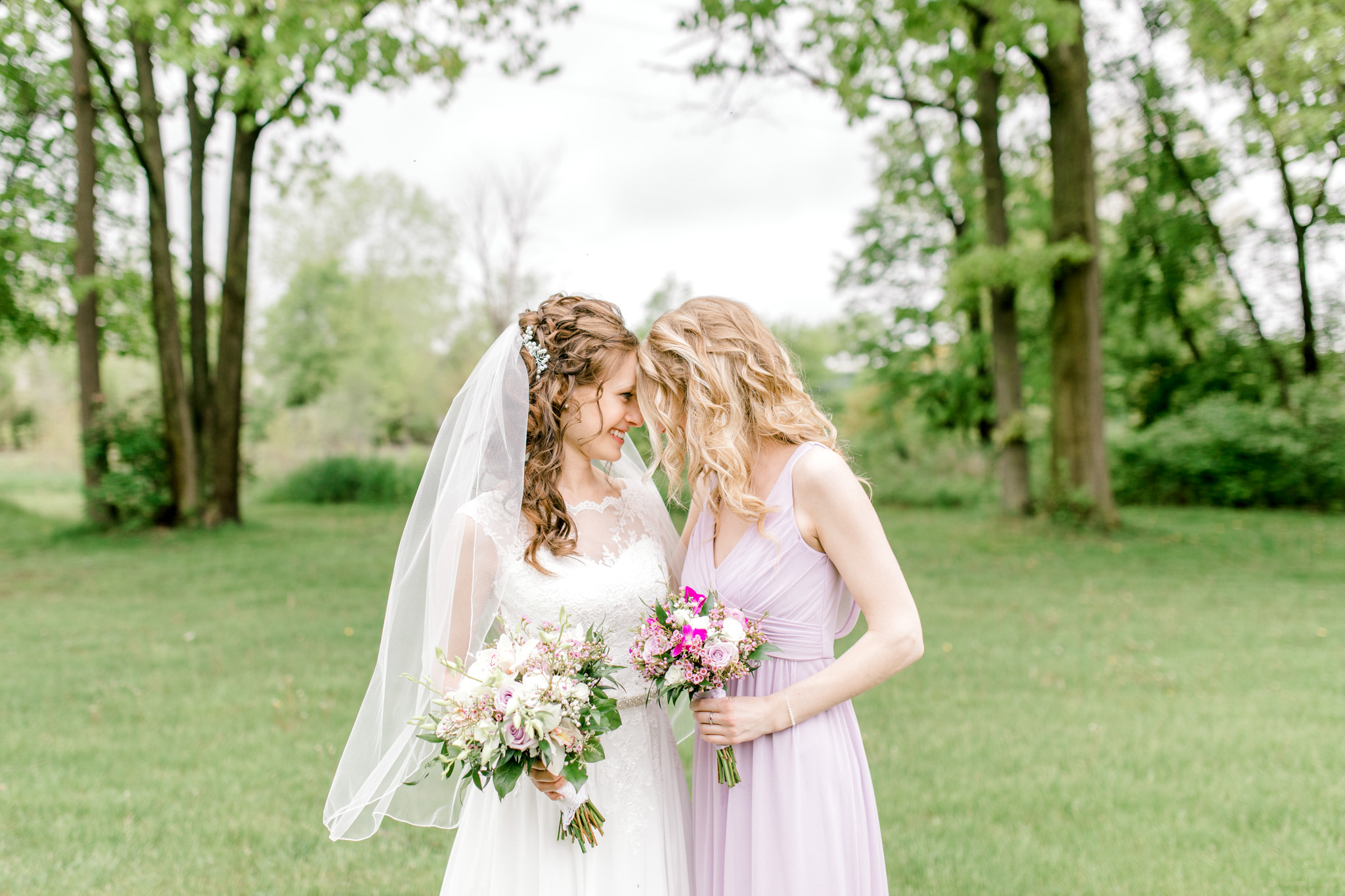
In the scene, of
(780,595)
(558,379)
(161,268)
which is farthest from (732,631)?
(161,268)

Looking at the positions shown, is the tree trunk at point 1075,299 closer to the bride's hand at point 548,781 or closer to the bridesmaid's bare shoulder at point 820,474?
the bridesmaid's bare shoulder at point 820,474

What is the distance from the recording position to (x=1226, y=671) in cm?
732

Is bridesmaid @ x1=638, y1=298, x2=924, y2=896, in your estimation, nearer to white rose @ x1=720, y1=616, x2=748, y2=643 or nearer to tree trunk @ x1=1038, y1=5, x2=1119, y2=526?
white rose @ x1=720, y1=616, x2=748, y2=643

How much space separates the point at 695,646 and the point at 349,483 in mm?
24009

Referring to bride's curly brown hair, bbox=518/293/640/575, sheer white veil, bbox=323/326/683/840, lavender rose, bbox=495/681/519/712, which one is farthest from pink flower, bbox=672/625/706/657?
sheer white veil, bbox=323/326/683/840

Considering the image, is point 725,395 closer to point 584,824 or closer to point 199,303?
point 584,824

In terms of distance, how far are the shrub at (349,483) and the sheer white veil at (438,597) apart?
22.1 meters

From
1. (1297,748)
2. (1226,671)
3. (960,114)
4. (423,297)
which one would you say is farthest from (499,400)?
(423,297)

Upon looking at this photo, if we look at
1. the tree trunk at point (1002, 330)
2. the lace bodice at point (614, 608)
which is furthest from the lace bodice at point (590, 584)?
the tree trunk at point (1002, 330)

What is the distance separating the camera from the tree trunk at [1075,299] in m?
14.0

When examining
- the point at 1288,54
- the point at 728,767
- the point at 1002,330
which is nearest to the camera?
the point at 728,767

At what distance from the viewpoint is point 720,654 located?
7.43ft

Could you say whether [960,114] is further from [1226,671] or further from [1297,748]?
[1297,748]

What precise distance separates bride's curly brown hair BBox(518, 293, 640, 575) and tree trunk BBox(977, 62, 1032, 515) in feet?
44.9
